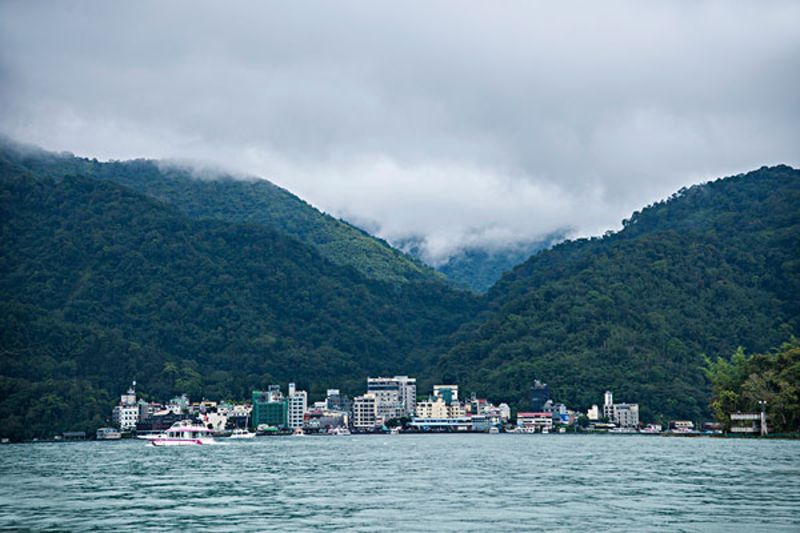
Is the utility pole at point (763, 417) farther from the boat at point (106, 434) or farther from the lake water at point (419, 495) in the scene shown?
the boat at point (106, 434)

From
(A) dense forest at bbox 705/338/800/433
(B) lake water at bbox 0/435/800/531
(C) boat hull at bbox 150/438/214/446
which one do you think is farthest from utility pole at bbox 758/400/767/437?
(C) boat hull at bbox 150/438/214/446

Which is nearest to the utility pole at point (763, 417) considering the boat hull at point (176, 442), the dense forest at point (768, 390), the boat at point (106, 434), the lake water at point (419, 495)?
the dense forest at point (768, 390)

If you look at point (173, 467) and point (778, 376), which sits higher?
point (778, 376)

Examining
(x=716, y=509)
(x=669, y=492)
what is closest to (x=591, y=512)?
(x=716, y=509)

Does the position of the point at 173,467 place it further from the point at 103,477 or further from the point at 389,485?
the point at 389,485

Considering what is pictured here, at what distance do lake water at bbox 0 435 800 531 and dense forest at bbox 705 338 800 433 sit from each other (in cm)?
3616

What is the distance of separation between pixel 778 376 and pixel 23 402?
126615 millimetres

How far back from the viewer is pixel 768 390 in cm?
12612

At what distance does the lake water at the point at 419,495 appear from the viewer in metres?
42.1

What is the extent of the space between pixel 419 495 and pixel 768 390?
283ft

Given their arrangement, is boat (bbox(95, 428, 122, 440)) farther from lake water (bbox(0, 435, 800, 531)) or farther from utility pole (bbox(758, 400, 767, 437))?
utility pole (bbox(758, 400, 767, 437))

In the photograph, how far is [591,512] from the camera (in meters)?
45.0

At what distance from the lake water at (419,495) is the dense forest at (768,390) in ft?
119

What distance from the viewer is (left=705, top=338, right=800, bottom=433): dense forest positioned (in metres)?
121
